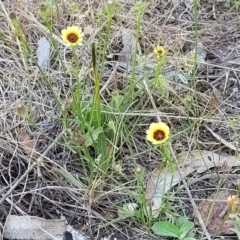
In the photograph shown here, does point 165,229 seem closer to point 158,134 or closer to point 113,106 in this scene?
point 158,134

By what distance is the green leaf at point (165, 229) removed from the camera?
1.24m

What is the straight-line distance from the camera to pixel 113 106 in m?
1.44

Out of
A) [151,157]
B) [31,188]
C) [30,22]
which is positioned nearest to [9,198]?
[31,188]

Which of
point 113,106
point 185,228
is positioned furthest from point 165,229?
point 113,106

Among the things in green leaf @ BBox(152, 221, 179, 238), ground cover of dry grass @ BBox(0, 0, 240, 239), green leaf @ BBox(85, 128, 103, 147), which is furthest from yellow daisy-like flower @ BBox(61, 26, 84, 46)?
green leaf @ BBox(152, 221, 179, 238)

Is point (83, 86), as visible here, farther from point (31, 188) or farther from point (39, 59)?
point (31, 188)

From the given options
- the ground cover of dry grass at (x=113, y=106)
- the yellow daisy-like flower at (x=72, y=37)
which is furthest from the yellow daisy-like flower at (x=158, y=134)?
the yellow daisy-like flower at (x=72, y=37)

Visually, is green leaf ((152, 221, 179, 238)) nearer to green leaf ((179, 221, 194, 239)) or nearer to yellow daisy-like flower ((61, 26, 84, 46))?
green leaf ((179, 221, 194, 239))

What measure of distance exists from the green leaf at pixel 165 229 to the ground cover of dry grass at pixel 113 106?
0.09 ft

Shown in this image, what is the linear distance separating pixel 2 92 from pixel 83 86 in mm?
199

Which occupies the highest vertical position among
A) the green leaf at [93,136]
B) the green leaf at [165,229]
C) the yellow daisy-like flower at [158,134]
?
the yellow daisy-like flower at [158,134]

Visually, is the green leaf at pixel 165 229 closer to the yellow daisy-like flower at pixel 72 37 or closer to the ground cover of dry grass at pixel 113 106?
the ground cover of dry grass at pixel 113 106

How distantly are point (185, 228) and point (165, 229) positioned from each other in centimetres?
4

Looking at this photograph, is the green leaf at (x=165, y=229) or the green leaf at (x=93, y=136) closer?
the green leaf at (x=165, y=229)
